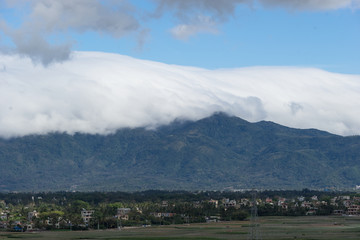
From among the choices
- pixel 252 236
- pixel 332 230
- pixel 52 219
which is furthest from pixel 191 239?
pixel 52 219

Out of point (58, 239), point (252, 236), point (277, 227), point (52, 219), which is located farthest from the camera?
point (52, 219)

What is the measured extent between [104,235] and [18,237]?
1938 cm

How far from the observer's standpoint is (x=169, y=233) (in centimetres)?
16762

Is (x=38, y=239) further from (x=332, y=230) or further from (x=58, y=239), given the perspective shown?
(x=332, y=230)

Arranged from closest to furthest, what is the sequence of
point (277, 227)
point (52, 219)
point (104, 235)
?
point (104, 235), point (277, 227), point (52, 219)

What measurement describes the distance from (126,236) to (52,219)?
45.6 m

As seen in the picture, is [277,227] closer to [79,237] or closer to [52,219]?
[79,237]

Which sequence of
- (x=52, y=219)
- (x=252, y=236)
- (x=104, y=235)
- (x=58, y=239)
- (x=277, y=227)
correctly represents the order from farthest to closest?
(x=52, y=219), (x=277, y=227), (x=104, y=235), (x=58, y=239), (x=252, y=236)

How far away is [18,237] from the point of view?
6383 inches

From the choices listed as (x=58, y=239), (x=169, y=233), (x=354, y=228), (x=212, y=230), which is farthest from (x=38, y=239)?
(x=354, y=228)

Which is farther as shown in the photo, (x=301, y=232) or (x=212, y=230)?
(x=212, y=230)

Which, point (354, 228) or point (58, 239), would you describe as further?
point (354, 228)

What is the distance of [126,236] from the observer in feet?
527

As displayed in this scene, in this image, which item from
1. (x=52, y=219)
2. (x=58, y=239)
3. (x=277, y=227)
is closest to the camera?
(x=58, y=239)
